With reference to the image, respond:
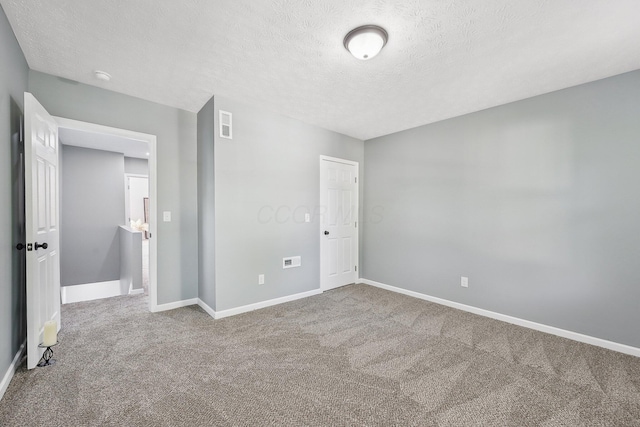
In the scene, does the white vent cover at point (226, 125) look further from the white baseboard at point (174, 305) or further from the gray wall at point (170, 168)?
the white baseboard at point (174, 305)

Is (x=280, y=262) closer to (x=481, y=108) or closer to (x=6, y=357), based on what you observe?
(x=6, y=357)

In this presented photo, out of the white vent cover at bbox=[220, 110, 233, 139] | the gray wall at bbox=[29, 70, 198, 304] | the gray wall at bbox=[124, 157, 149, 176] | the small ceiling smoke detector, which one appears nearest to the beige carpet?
the gray wall at bbox=[29, 70, 198, 304]

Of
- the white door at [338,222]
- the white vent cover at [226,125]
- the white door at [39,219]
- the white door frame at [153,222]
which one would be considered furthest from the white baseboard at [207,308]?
the white vent cover at [226,125]

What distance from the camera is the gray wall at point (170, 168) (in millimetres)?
2996

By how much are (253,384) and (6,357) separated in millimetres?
1795

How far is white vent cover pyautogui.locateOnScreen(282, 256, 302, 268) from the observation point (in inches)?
150

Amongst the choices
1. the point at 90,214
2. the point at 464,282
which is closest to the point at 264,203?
the point at 464,282

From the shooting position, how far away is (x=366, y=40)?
6.46 ft

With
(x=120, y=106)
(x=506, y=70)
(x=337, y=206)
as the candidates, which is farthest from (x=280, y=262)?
(x=506, y=70)

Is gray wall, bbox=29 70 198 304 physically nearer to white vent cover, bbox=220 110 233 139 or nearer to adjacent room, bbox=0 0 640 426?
adjacent room, bbox=0 0 640 426

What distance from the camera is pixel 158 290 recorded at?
3.38 meters

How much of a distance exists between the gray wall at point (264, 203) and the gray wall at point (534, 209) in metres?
1.47

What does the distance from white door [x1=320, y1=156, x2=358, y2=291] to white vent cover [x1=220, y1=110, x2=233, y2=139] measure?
1504 millimetres

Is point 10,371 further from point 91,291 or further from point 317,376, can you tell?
point 91,291
